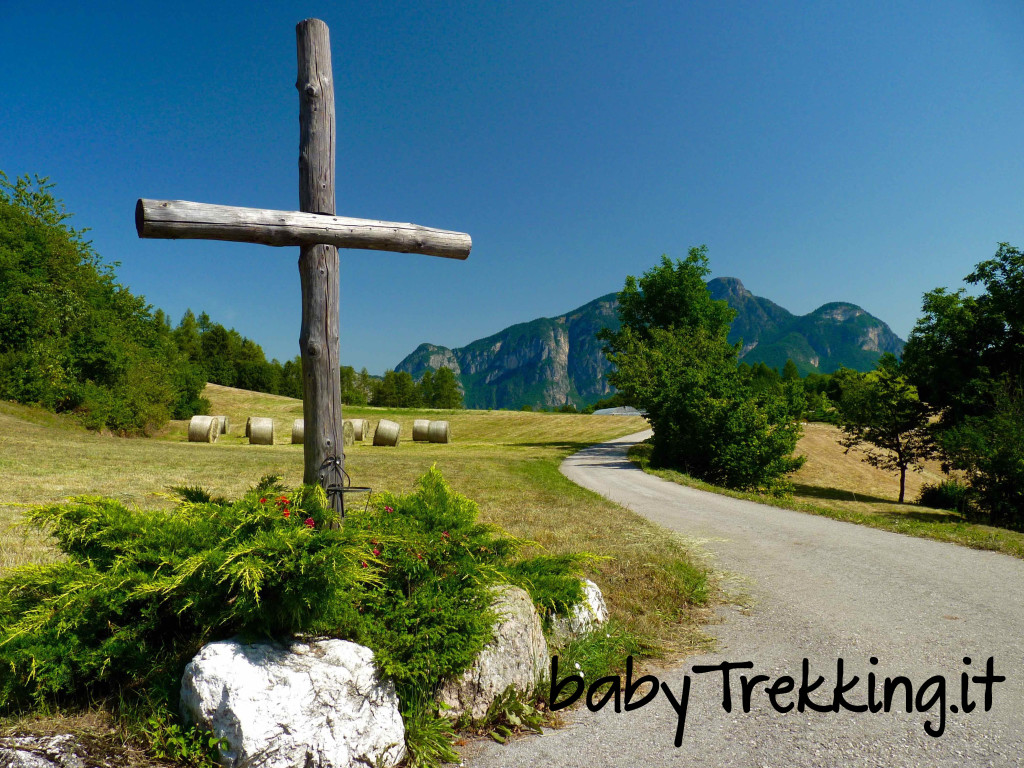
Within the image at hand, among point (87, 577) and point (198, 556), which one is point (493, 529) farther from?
point (87, 577)

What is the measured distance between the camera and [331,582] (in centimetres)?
284

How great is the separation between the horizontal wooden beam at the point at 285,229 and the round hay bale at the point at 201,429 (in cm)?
3089

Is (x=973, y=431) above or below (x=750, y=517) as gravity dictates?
above

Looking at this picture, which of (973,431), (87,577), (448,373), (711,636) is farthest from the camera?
(448,373)

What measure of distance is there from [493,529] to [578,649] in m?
1.06

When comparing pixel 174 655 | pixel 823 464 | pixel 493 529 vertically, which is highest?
pixel 493 529

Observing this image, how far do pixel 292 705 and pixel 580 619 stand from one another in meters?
2.38

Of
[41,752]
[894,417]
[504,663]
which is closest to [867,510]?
[894,417]

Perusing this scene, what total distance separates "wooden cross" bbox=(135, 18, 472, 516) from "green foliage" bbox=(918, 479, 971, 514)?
69.2 feet

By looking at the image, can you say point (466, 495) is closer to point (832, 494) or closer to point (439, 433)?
point (832, 494)

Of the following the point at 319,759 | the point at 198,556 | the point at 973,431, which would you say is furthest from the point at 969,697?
the point at 973,431

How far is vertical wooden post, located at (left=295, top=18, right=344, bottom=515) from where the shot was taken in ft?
14.0

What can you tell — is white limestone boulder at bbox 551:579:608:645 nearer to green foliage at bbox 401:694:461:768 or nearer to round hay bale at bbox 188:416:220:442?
green foliage at bbox 401:694:461:768

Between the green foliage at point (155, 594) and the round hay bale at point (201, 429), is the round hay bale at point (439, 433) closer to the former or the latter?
the round hay bale at point (201, 429)
